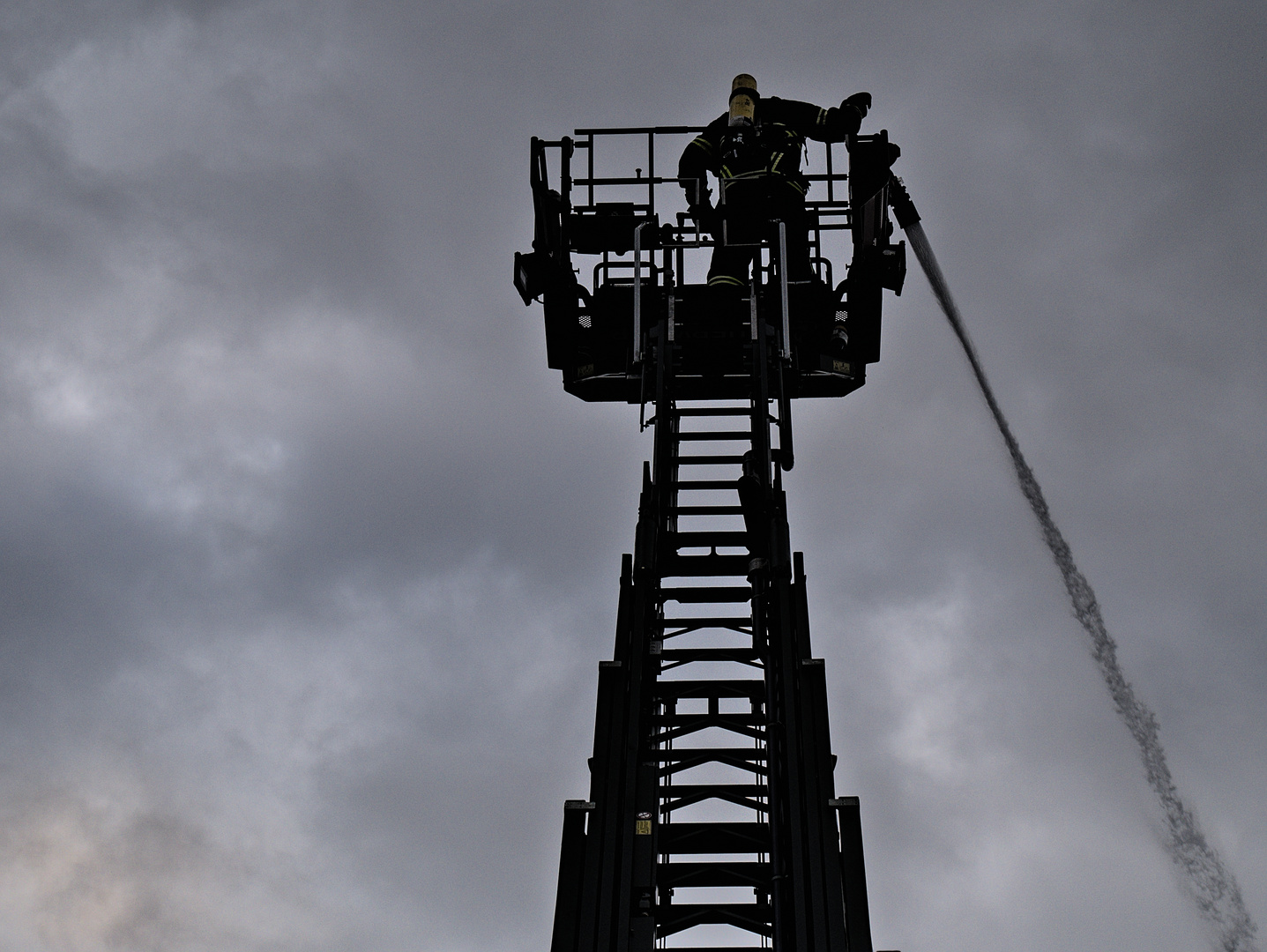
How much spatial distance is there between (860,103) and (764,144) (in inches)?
57.3

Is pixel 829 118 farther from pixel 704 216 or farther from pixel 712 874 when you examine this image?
pixel 712 874

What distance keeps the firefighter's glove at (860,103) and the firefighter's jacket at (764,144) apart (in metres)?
0.04

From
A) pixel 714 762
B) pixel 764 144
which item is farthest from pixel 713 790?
pixel 764 144

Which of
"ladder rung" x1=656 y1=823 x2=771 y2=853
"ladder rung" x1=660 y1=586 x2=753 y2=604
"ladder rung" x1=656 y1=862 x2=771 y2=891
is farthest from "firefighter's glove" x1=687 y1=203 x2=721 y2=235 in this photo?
"ladder rung" x1=656 y1=862 x2=771 y2=891

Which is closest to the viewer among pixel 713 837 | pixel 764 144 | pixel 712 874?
pixel 712 874

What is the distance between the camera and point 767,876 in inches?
354

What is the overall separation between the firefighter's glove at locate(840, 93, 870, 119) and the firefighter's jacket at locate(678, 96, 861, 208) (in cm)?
4

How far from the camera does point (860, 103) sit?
45.9 ft

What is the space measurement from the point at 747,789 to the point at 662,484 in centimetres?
242

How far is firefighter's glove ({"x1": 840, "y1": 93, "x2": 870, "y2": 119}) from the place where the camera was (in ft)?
45.8

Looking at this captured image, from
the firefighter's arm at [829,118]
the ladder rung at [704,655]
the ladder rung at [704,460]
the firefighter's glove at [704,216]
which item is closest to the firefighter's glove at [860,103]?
the firefighter's arm at [829,118]

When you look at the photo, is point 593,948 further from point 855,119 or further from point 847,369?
point 855,119

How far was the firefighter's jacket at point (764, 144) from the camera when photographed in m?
13.1

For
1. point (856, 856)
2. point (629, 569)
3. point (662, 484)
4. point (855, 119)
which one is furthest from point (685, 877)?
point (855, 119)
